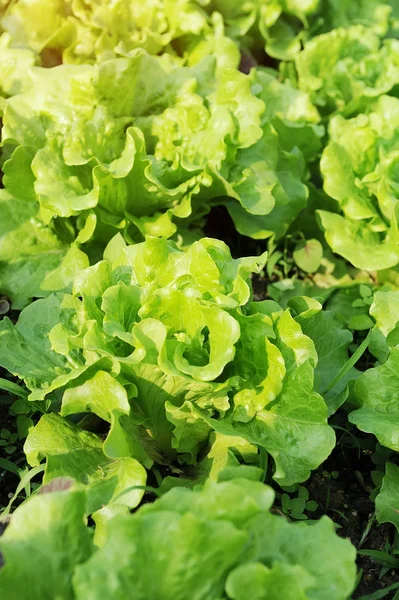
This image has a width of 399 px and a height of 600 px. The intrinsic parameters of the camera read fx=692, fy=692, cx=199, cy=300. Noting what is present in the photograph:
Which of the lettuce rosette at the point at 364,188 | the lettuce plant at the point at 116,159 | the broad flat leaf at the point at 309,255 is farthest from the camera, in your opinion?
the broad flat leaf at the point at 309,255

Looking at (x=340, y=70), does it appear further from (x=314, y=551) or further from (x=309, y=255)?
(x=314, y=551)

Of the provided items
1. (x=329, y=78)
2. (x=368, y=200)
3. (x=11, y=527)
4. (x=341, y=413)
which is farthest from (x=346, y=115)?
(x=11, y=527)

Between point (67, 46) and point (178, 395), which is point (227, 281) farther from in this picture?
point (67, 46)

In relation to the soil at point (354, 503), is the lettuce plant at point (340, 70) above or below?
above

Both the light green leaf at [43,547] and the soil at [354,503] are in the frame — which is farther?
the soil at [354,503]

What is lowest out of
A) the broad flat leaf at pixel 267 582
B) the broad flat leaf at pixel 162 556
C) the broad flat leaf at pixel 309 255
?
the broad flat leaf at pixel 309 255

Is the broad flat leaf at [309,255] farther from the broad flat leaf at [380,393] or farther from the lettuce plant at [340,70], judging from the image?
the broad flat leaf at [380,393]

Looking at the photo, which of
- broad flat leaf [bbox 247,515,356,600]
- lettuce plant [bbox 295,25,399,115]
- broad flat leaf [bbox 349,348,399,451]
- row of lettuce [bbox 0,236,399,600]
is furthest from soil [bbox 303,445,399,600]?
lettuce plant [bbox 295,25,399,115]

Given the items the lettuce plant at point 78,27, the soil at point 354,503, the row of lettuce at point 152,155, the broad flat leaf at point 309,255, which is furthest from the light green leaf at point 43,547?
the lettuce plant at point 78,27
